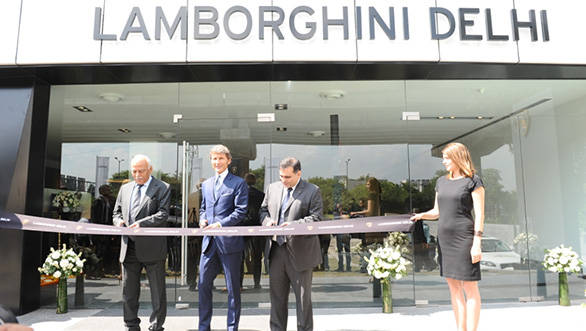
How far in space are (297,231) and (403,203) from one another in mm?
3001

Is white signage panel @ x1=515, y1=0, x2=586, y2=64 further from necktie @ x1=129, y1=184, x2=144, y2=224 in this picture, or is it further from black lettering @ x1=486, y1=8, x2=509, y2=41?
necktie @ x1=129, y1=184, x2=144, y2=224

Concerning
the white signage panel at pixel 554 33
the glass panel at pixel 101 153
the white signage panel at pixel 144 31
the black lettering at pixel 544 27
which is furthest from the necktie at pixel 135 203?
the black lettering at pixel 544 27

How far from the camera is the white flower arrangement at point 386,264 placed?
5.05 meters

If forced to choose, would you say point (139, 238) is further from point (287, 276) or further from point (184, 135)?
point (184, 135)

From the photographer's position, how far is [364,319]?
15.5 ft

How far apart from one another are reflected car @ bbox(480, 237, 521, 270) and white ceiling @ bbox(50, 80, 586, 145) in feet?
5.92

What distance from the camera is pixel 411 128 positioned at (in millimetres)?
6035

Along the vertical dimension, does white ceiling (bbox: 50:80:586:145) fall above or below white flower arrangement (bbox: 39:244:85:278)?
above

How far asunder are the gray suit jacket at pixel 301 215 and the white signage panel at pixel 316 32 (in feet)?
7.28

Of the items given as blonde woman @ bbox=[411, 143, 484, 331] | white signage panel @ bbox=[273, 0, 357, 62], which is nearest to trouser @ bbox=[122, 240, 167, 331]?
blonde woman @ bbox=[411, 143, 484, 331]

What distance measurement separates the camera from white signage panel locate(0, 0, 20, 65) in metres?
4.94

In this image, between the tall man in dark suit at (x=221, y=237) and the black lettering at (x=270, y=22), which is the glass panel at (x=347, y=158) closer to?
the black lettering at (x=270, y=22)

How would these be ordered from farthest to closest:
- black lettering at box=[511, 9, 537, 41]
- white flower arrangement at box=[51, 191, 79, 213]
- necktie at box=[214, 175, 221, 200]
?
white flower arrangement at box=[51, 191, 79, 213]
black lettering at box=[511, 9, 537, 41]
necktie at box=[214, 175, 221, 200]

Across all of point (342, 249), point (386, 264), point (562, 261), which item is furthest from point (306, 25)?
point (562, 261)
